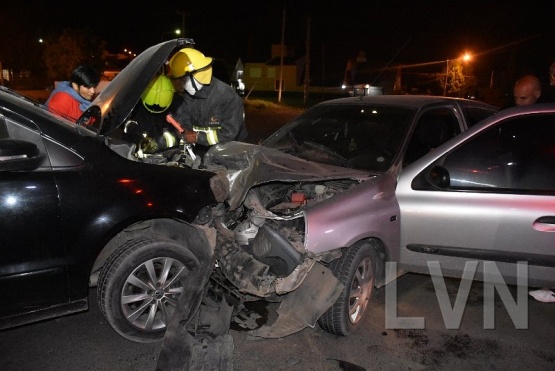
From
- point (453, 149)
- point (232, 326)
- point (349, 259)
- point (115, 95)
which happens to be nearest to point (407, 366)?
point (349, 259)

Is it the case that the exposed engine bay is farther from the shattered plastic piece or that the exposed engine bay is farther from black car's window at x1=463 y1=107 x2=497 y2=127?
the shattered plastic piece

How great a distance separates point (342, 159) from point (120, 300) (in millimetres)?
2065

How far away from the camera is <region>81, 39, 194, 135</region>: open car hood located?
3.17 metres

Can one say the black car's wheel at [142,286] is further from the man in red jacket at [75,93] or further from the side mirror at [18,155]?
the man in red jacket at [75,93]

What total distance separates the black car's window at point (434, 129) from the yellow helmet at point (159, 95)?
235 centimetres

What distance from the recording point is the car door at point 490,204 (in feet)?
10.3

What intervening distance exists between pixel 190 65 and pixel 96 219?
1.91 meters

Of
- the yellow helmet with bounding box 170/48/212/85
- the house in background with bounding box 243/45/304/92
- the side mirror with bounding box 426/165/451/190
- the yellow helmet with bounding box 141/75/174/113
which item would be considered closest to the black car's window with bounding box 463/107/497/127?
the side mirror with bounding box 426/165/451/190

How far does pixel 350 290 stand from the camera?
3195mm

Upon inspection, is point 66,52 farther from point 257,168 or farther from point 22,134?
point 257,168

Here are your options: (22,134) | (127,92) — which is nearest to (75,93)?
(127,92)

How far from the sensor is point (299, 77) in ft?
159

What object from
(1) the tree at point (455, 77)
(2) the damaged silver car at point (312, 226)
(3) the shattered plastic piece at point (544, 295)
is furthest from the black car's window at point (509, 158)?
(1) the tree at point (455, 77)

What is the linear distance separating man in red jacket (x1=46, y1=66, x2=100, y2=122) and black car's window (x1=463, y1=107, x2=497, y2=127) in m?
3.76
